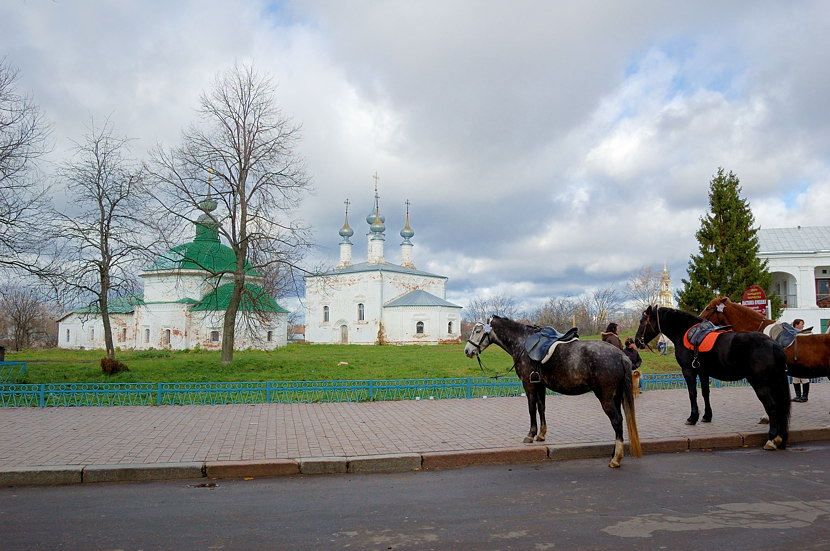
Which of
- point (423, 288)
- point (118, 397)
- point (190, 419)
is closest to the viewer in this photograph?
point (190, 419)

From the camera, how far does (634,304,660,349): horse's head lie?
33.7 feet

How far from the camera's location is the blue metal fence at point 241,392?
1265cm

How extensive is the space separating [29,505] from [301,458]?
2.99 meters

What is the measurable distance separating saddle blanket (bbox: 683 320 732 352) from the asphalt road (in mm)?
2155

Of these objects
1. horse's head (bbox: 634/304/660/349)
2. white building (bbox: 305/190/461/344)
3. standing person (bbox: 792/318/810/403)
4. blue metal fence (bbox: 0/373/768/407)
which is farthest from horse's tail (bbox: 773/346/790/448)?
white building (bbox: 305/190/461/344)

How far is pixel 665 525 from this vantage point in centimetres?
502

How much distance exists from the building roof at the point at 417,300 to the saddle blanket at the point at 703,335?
Result: 51432mm

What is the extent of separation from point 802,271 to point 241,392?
3986cm

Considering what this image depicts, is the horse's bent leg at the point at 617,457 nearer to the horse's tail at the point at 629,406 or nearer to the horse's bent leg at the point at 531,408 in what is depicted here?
the horse's tail at the point at 629,406

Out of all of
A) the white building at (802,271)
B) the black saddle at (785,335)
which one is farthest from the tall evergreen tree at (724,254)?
the black saddle at (785,335)

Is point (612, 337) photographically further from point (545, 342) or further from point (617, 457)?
point (617, 457)

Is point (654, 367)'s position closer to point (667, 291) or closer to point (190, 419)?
point (190, 419)

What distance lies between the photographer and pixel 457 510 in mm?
5594

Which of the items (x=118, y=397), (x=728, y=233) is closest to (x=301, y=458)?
(x=118, y=397)
